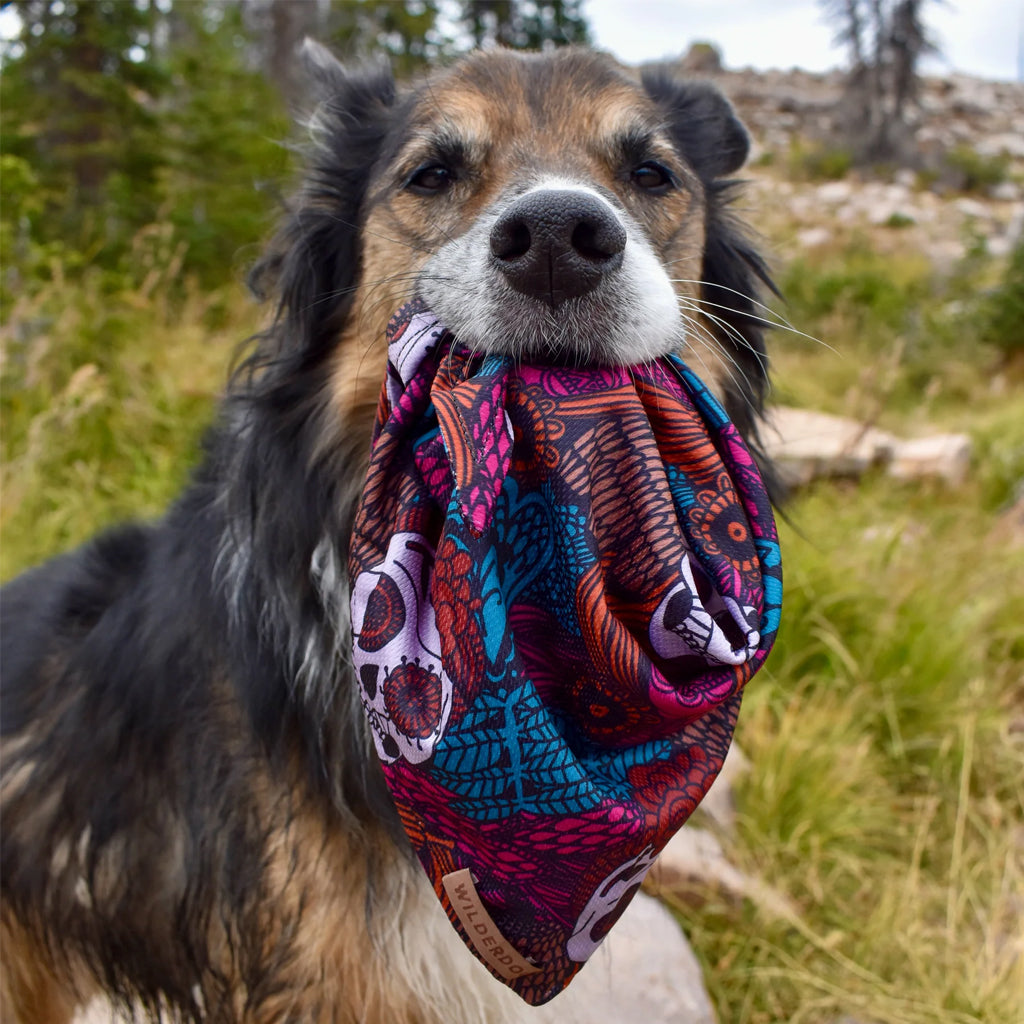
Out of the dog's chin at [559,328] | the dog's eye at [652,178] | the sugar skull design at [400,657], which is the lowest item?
the sugar skull design at [400,657]

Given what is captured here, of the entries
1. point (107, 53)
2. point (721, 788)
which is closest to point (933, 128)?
point (107, 53)

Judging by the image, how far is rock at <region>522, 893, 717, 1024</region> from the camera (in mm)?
2133

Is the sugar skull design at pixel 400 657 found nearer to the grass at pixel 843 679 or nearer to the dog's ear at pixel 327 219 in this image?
the dog's ear at pixel 327 219

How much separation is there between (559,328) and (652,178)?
27.5 inches

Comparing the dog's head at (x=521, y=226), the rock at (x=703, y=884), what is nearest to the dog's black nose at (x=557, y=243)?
the dog's head at (x=521, y=226)

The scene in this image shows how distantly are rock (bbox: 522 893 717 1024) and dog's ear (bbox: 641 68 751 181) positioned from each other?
205cm

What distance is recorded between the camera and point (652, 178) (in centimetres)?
198

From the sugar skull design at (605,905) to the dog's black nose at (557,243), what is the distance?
0.94 m

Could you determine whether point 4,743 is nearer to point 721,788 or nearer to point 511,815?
point 511,815

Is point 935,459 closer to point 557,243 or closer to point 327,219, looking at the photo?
point 327,219

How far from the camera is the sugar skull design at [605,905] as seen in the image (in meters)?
1.34

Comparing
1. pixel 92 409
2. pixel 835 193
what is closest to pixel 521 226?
pixel 92 409

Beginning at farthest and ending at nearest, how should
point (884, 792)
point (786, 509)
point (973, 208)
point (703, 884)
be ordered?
point (973, 208) < point (884, 792) < point (703, 884) < point (786, 509)

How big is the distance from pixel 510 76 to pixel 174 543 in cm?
136
